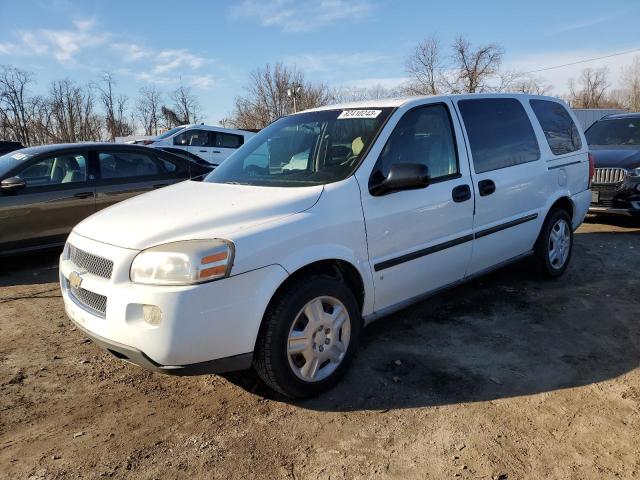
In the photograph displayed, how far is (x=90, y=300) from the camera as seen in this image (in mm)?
2877

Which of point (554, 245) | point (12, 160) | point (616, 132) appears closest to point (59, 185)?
point (12, 160)

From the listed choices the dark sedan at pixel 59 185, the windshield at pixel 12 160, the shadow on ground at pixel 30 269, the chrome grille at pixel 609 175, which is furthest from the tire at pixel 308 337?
the chrome grille at pixel 609 175

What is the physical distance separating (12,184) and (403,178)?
4901 mm

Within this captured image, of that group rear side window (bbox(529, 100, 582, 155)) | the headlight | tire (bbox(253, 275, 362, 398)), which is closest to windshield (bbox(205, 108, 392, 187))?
tire (bbox(253, 275, 362, 398))

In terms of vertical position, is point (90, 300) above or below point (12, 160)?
below

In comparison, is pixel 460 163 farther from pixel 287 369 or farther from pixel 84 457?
pixel 84 457

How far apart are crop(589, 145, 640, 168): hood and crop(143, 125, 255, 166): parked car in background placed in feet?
37.5

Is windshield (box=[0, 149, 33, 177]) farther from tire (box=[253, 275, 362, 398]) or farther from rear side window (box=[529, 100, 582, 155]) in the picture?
rear side window (box=[529, 100, 582, 155])

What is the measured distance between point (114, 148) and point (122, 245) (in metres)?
4.53

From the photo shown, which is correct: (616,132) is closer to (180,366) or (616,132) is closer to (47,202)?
(180,366)

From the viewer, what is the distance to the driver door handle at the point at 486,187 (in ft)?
13.1

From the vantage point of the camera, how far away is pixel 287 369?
286 centimetres

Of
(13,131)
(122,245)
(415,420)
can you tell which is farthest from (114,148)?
(13,131)

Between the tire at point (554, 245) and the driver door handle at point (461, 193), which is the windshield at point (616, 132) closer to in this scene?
the tire at point (554, 245)
